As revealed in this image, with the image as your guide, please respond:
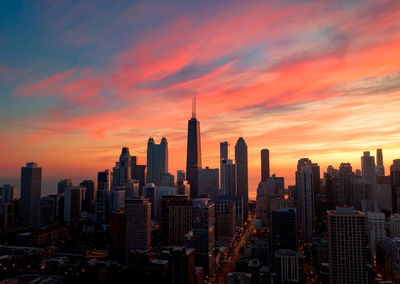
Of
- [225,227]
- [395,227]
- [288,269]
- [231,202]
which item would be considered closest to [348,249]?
[288,269]

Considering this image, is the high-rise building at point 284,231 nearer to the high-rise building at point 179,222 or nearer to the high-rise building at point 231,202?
the high-rise building at point 179,222

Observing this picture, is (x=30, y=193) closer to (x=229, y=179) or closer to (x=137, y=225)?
(x=137, y=225)

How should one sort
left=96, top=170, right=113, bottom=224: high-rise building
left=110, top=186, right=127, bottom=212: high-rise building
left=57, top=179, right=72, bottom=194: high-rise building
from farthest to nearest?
left=57, top=179, right=72, bottom=194: high-rise building < left=110, top=186, right=127, bottom=212: high-rise building < left=96, top=170, right=113, bottom=224: high-rise building

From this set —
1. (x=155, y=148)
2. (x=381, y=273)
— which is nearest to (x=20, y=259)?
(x=381, y=273)

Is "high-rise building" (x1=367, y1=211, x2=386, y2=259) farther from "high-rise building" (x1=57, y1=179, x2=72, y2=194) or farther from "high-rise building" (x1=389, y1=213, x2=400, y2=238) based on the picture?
"high-rise building" (x1=57, y1=179, x2=72, y2=194)

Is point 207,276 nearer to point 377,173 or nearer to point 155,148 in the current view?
point 377,173

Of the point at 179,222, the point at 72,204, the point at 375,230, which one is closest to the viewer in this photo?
the point at 375,230

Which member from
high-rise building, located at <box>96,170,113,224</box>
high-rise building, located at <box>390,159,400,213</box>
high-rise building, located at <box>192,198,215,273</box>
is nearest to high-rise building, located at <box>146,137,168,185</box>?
high-rise building, located at <box>96,170,113,224</box>
